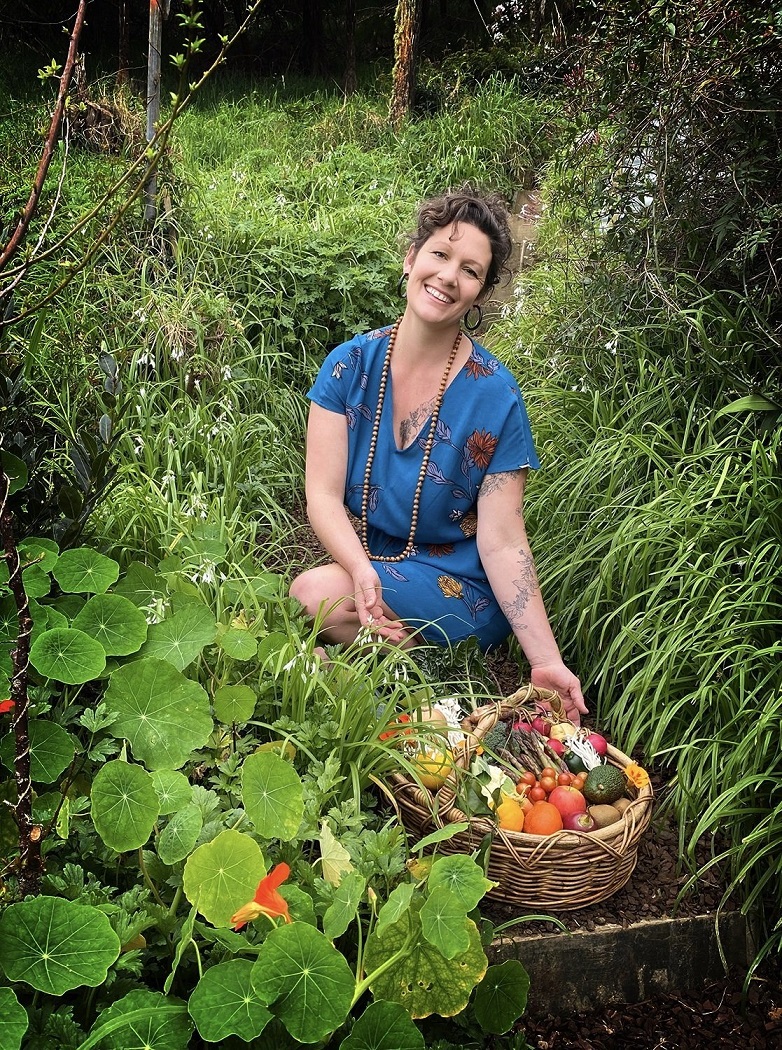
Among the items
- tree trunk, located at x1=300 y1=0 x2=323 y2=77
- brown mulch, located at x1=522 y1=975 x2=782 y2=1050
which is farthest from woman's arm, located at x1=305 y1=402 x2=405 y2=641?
tree trunk, located at x1=300 y1=0 x2=323 y2=77

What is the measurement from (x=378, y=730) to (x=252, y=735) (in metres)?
0.31

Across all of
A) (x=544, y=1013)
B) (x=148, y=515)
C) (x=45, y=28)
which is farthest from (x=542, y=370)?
(x=45, y=28)

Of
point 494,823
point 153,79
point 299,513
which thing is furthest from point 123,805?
point 153,79

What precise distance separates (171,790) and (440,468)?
1.42 meters

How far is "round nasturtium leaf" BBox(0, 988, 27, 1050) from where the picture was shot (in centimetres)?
122

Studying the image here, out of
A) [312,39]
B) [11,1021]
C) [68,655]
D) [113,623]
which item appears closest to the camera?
[11,1021]

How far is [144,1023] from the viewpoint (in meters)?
1.33

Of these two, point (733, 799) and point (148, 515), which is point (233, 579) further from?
point (733, 799)

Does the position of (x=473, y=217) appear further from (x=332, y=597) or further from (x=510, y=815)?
(x=510, y=815)

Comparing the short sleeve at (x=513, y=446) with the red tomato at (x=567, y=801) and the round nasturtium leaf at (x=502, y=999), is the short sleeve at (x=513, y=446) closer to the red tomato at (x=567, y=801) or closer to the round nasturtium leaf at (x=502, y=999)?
the red tomato at (x=567, y=801)

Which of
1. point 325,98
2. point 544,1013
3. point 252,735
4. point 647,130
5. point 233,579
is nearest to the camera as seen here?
point 544,1013

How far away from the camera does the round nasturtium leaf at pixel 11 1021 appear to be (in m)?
1.22

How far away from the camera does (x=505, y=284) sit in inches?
237

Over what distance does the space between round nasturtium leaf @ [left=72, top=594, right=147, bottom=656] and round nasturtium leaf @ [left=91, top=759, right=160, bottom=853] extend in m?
0.41
